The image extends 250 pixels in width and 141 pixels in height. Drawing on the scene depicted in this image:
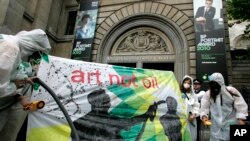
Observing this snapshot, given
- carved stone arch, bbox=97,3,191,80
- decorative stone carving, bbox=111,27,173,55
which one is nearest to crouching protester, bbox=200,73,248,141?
carved stone arch, bbox=97,3,191,80

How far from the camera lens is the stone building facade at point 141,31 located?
1274 centimetres

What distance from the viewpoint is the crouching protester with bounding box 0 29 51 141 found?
→ 2.90m

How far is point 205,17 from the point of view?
12.1 meters

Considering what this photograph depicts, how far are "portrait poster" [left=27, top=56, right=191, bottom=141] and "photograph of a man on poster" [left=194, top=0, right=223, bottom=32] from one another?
8258 millimetres

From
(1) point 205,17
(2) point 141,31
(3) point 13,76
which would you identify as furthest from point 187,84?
(2) point 141,31

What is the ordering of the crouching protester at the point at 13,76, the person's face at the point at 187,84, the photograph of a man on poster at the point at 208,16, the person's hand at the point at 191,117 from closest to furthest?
1. the crouching protester at the point at 13,76
2. the person's hand at the point at 191,117
3. the person's face at the point at 187,84
4. the photograph of a man on poster at the point at 208,16

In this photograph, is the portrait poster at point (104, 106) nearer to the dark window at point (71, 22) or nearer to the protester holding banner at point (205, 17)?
the protester holding banner at point (205, 17)

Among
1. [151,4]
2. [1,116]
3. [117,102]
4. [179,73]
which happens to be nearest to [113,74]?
[117,102]

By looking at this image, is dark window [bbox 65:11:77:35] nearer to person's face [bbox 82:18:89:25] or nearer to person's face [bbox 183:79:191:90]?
person's face [bbox 82:18:89:25]

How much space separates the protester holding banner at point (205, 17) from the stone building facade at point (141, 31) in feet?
1.77

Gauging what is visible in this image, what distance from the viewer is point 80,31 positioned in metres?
14.8

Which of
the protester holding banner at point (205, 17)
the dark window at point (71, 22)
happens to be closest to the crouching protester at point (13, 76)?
the protester holding banner at point (205, 17)

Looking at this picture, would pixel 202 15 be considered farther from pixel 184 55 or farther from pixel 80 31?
pixel 80 31

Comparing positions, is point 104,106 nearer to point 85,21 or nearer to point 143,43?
point 143,43
